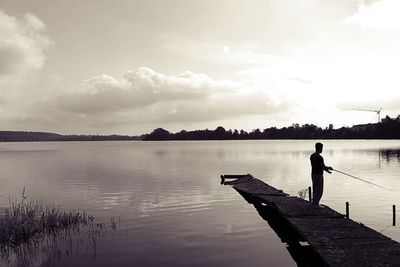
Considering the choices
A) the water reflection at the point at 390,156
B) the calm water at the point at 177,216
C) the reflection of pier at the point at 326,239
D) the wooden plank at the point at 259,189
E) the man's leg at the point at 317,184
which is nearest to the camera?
the reflection of pier at the point at 326,239

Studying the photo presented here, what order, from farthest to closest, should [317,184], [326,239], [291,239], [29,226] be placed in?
[317,184] < [291,239] < [29,226] < [326,239]

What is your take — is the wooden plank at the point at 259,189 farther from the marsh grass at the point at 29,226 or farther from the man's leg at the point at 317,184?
the marsh grass at the point at 29,226

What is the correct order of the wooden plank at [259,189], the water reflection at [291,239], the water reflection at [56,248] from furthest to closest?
the wooden plank at [259,189] < the water reflection at [291,239] < the water reflection at [56,248]

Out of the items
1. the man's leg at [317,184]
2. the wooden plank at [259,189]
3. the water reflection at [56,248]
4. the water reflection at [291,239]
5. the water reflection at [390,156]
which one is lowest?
the water reflection at [291,239]

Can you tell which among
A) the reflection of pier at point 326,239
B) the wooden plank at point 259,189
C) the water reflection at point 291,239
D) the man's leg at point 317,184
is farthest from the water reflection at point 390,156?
the man's leg at point 317,184

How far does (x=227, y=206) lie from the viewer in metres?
28.9

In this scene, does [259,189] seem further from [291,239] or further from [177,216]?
[291,239]

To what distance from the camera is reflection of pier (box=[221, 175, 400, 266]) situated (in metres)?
12.2

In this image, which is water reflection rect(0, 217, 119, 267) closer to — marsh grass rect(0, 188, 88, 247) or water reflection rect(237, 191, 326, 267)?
marsh grass rect(0, 188, 88, 247)

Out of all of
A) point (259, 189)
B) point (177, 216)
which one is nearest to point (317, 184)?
point (177, 216)

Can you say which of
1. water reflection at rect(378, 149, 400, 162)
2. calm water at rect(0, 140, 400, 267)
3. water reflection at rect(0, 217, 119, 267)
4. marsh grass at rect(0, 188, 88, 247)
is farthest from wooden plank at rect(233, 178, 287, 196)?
water reflection at rect(378, 149, 400, 162)

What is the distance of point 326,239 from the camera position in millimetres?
14562

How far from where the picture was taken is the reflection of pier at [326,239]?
1220 cm

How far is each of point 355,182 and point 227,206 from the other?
65.4ft
